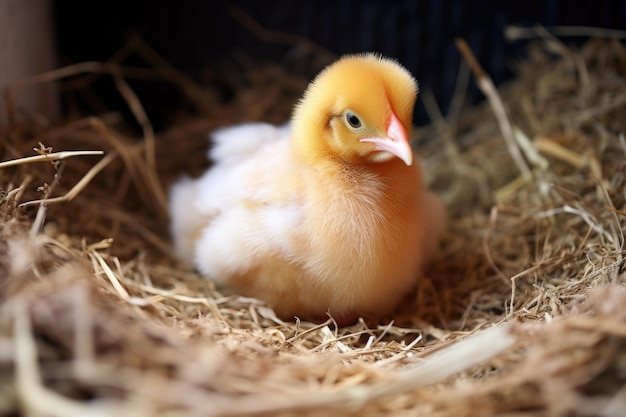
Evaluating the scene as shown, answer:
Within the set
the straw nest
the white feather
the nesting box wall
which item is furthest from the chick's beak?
the nesting box wall

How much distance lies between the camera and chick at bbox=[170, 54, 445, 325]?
5.35ft

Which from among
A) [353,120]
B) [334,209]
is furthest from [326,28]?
[334,209]

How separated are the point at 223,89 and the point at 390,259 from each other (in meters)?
1.57

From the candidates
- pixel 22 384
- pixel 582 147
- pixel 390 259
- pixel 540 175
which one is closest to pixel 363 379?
pixel 390 259

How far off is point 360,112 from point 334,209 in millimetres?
295

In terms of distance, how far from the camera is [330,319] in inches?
66.2

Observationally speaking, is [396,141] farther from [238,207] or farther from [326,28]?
[326,28]

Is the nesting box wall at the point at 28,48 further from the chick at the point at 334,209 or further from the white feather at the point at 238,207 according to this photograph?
the chick at the point at 334,209

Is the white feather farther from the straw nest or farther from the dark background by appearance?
the dark background

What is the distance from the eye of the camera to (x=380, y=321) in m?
1.88

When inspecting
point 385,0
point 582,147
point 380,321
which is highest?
point 385,0

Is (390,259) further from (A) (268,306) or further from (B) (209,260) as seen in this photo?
(B) (209,260)

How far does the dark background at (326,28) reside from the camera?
263 centimetres

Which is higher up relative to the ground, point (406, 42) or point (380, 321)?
point (406, 42)
